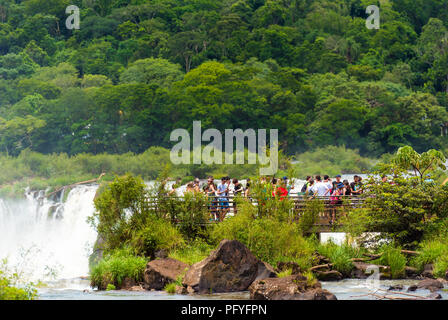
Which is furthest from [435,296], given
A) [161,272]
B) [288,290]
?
[161,272]

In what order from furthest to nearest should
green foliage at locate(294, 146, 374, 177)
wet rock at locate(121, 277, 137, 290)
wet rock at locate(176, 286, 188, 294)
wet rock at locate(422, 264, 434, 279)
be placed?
green foliage at locate(294, 146, 374, 177) → wet rock at locate(422, 264, 434, 279) → wet rock at locate(121, 277, 137, 290) → wet rock at locate(176, 286, 188, 294)

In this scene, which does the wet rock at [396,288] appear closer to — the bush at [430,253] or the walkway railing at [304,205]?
the bush at [430,253]

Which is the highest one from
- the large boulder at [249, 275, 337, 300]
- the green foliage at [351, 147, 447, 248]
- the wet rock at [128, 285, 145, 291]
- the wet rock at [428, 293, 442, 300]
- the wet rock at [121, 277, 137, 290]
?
the green foliage at [351, 147, 447, 248]

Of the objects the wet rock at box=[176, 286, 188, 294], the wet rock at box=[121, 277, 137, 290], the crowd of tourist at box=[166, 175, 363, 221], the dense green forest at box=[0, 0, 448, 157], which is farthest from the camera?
the dense green forest at box=[0, 0, 448, 157]

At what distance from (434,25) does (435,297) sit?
87.1m

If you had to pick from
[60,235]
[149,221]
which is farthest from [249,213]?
[60,235]

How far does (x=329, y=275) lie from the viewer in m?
20.7

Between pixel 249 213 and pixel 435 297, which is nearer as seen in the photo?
pixel 435 297

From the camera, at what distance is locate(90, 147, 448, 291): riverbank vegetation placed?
2091 centimetres

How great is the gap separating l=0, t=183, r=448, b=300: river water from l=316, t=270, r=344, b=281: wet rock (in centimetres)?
29

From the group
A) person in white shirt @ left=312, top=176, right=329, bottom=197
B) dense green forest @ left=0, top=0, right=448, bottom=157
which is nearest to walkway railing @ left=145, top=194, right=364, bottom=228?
A: person in white shirt @ left=312, top=176, right=329, bottom=197

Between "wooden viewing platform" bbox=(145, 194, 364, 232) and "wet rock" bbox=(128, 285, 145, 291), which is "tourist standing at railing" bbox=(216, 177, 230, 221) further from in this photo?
"wet rock" bbox=(128, 285, 145, 291)
